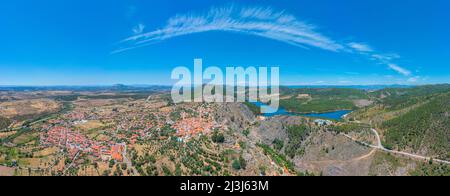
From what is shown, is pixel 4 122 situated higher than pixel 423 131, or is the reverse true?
pixel 423 131

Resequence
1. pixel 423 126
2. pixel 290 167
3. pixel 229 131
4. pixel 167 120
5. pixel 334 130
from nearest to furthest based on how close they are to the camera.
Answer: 1. pixel 290 167
2. pixel 423 126
3. pixel 229 131
4. pixel 334 130
5. pixel 167 120

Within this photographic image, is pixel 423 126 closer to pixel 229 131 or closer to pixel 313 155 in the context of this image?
pixel 313 155

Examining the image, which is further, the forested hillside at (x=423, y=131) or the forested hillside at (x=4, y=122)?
the forested hillside at (x=4, y=122)

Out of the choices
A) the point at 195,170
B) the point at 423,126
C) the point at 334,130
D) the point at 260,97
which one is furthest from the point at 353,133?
the point at 260,97

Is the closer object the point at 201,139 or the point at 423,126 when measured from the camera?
the point at 201,139

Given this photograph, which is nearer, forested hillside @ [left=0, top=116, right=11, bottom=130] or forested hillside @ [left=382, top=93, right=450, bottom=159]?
forested hillside @ [left=382, top=93, right=450, bottom=159]

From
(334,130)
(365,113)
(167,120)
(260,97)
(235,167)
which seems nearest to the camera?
(235,167)

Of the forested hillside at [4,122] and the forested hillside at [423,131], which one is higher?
the forested hillside at [423,131]

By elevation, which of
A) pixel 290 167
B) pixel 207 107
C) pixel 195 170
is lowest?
pixel 290 167

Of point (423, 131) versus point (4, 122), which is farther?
point (4, 122)

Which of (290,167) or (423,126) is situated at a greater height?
(423,126)

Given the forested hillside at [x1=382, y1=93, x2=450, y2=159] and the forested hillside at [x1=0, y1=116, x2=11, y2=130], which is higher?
the forested hillside at [x1=382, y1=93, x2=450, y2=159]
